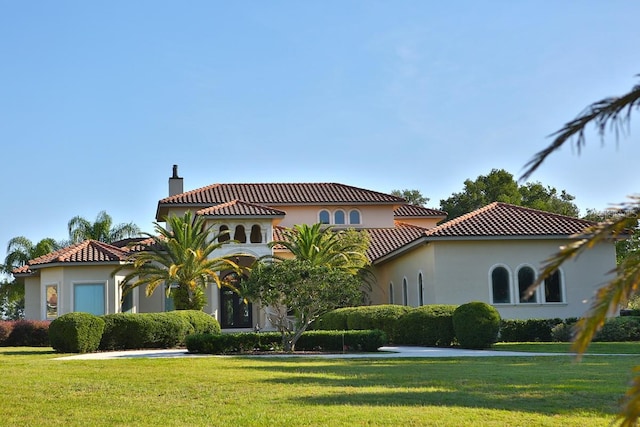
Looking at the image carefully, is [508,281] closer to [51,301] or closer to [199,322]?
[199,322]

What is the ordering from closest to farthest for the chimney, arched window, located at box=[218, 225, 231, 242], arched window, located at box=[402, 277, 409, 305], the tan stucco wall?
the tan stucco wall, arched window, located at box=[402, 277, 409, 305], arched window, located at box=[218, 225, 231, 242], the chimney

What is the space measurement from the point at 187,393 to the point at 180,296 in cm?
2396

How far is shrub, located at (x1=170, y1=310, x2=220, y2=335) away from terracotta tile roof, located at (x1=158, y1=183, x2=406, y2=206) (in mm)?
15800

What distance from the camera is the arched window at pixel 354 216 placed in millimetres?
48678

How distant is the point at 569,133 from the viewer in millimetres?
3898

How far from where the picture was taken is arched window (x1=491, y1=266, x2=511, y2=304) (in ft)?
112

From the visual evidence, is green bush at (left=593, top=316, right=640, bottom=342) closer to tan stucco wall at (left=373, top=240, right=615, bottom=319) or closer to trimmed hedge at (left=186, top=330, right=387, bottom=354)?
tan stucco wall at (left=373, top=240, right=615, bottom=319)

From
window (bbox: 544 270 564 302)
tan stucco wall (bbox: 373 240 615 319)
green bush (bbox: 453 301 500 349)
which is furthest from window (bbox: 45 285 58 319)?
window (bbox: 544 270 564 302)

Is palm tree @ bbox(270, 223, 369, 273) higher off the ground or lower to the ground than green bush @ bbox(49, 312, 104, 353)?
higher

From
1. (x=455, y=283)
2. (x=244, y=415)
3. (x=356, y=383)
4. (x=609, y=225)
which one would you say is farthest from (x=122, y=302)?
(x=609, y=225)

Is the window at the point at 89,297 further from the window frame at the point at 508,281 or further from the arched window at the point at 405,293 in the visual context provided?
the window frame at the point at 508,281

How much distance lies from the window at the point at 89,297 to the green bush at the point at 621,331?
21815mm

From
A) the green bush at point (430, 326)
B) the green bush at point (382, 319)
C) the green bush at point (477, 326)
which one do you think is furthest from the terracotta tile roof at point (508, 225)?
the green bush at point (477, 326)

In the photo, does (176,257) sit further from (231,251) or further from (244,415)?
(244,415)
